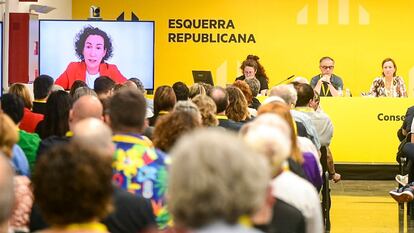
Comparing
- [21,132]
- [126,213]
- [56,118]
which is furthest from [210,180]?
[56,118]

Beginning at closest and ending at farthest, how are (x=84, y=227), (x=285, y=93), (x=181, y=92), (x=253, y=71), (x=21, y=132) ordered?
(x=84, y=227) → (x=21, y=132) → (x=285, y=93) → (x=181, y=92) → (x=253, y=71)

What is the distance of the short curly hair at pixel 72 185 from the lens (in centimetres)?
301

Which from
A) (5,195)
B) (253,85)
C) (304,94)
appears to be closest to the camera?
(5,195)

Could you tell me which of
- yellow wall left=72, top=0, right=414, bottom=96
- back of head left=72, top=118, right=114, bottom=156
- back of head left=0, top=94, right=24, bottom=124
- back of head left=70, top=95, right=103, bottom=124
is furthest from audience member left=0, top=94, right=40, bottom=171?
yellow wall left=72, top=0, right=414, bottom=96

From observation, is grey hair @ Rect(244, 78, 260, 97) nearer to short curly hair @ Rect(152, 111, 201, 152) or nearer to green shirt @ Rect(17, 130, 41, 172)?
green shirt @ Rect(17, 130, 41, 172)

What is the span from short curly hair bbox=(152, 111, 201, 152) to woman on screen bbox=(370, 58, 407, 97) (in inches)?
402

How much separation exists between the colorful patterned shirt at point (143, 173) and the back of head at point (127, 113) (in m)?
0.15

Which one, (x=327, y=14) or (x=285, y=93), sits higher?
(x=327, y=14)

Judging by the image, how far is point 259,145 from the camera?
3.93 meters

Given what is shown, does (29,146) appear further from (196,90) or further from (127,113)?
(196,90)

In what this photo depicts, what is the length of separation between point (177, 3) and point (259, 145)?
47.7 ft

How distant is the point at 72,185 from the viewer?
3041 millimetres

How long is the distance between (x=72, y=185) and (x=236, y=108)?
5601mm

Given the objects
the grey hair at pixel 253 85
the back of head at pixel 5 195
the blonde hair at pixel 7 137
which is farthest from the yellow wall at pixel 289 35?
the back of head at pixel 5 195
